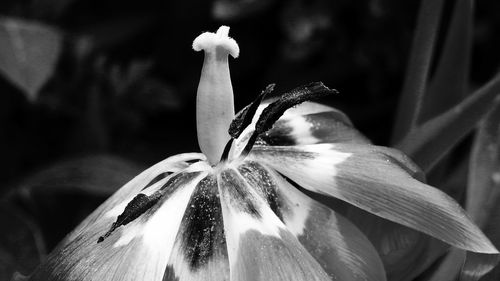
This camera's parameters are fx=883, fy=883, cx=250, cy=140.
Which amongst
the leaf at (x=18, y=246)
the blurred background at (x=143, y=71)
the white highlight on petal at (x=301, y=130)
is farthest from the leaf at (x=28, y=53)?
the white highlight on petal at (x=301, y=130)

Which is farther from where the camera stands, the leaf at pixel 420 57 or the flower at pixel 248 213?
the leaf at pixel 420 57

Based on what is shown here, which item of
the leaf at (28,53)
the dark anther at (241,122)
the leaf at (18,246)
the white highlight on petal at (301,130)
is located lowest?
the leaf at (18,246)

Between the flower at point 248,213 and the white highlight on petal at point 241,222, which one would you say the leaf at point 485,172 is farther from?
the white highlight on petal at point 241,222

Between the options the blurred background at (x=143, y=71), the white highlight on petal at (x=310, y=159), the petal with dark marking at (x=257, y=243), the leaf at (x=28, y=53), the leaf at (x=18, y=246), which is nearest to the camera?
the petal with dark marking at (x=257, y=243)

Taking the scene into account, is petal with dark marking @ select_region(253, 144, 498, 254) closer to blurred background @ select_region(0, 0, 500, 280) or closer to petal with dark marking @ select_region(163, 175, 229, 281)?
petal with dark marking @ select_region(163, 175, 229, 281)

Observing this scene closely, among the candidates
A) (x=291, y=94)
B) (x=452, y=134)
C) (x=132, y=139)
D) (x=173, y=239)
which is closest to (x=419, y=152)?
(x=452, y=134)

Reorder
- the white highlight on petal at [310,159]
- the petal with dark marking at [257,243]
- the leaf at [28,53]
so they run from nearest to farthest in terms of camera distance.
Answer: the petal with dark marking at [257,243]
the white highlight on petal at [310,159]
the leaf at [28,53]
